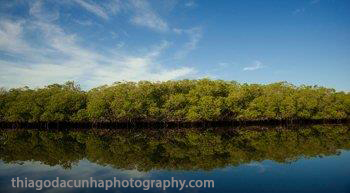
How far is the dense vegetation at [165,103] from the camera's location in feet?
239

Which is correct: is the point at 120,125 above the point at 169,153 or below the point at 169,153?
above

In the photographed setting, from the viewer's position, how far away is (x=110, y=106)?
2894 inches

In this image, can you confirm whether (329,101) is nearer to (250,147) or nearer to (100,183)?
(250,147)

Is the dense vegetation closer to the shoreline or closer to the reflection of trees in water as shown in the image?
the shoreline

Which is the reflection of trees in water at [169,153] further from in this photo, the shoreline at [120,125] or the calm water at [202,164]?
the shoreline at [120,125]

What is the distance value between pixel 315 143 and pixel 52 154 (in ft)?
88.3

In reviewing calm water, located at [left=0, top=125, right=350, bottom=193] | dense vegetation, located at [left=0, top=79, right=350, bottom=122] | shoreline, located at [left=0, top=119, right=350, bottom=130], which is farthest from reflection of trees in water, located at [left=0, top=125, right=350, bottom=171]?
shoreline, located at [left=0, top=119, right=350, bottom=130]

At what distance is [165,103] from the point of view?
75188 mm

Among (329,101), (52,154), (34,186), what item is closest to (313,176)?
(34,186)

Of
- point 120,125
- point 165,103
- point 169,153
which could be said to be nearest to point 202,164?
point 169,153

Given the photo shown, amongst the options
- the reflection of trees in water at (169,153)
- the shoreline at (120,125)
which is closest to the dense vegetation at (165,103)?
the shoreline at (120,125)

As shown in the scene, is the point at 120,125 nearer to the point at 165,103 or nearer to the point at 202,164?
the point at 165,103

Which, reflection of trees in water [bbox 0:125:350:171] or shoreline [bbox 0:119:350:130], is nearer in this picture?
reflection of trees in water [bbox 0:125:350:171]

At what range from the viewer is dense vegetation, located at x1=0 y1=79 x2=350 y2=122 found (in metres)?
72.8
